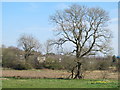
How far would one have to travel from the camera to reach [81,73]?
86.5ft

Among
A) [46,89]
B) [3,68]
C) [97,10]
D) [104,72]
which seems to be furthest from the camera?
[3,68]

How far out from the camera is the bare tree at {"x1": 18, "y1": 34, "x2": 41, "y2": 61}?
35.5 metres

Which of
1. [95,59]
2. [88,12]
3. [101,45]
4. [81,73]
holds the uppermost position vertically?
[88,12]

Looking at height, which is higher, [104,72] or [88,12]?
[88,12]

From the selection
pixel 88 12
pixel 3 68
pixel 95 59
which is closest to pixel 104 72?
pixel 95 59

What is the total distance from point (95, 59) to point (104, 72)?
2.33 metres

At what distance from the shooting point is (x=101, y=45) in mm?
25766

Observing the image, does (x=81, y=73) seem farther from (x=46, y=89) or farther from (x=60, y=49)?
(x=46, y=89)

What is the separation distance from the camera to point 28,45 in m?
39.0

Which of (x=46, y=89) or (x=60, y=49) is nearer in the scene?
(x=46, y=89)

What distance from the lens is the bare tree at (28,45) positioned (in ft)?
116

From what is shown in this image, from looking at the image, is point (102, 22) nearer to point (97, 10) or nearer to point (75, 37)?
point (97, 10)

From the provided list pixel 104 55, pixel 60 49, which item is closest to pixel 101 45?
pixel 104 55

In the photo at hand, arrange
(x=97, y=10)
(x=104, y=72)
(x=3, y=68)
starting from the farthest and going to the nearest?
(x=3, y=68) < (x=104, y=72) < (x=97, y=10)
